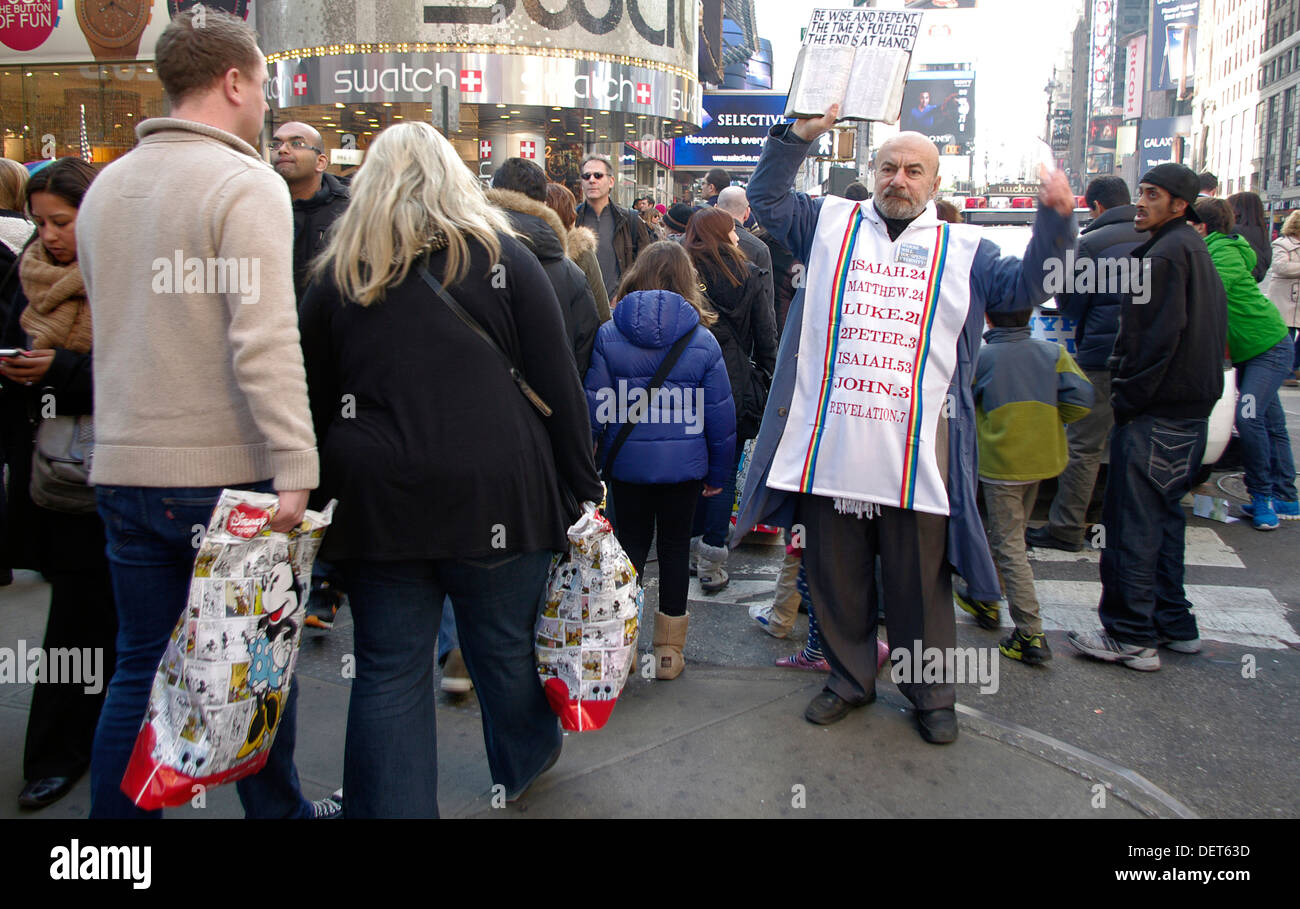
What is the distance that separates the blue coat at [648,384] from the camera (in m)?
4.11

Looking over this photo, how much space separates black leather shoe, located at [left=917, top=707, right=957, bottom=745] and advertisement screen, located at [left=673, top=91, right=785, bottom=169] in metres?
35.3

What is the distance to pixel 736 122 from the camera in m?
38.0

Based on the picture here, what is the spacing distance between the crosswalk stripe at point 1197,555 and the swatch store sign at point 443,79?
594 inches

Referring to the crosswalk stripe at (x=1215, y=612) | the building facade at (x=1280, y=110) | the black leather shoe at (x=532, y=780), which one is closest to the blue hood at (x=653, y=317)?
the black leather shoe at (x=532, y=780)

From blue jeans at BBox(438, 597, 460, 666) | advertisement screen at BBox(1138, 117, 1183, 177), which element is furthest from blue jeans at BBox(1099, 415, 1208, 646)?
advertisement screen at BBox(1138, 117, 1183, 177)

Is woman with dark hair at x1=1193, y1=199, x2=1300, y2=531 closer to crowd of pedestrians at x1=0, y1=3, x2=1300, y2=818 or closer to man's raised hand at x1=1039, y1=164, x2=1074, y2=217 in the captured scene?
crowd of pedestrians at x1=0, y1=3, x2=1300, y2=818

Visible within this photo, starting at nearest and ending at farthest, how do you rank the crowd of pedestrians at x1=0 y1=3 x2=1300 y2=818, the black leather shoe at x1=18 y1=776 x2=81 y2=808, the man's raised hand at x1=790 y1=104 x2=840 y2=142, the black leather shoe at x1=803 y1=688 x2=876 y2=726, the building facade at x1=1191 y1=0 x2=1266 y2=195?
the crowd of pedestrians at x1=0 y1=3 x2=1300 y2=818
the black leather shoe at x1=18 y1=776 x2=81 y2=808
the man's raised hand at x1=790 y1=104 x2=840 y2=142
the black leather shoe at x1=803 y1=688 x2=876 y2=726
the building facade at x1=1191 y1=0 x2=1266 y2=195

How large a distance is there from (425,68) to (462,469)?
18.0 meters

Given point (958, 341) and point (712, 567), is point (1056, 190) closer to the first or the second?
point (958, 341)

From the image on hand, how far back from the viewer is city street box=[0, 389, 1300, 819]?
3230 mm

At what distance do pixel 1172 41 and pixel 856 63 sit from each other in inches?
4894

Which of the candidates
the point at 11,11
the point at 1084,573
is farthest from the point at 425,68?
the point at 1084,573
